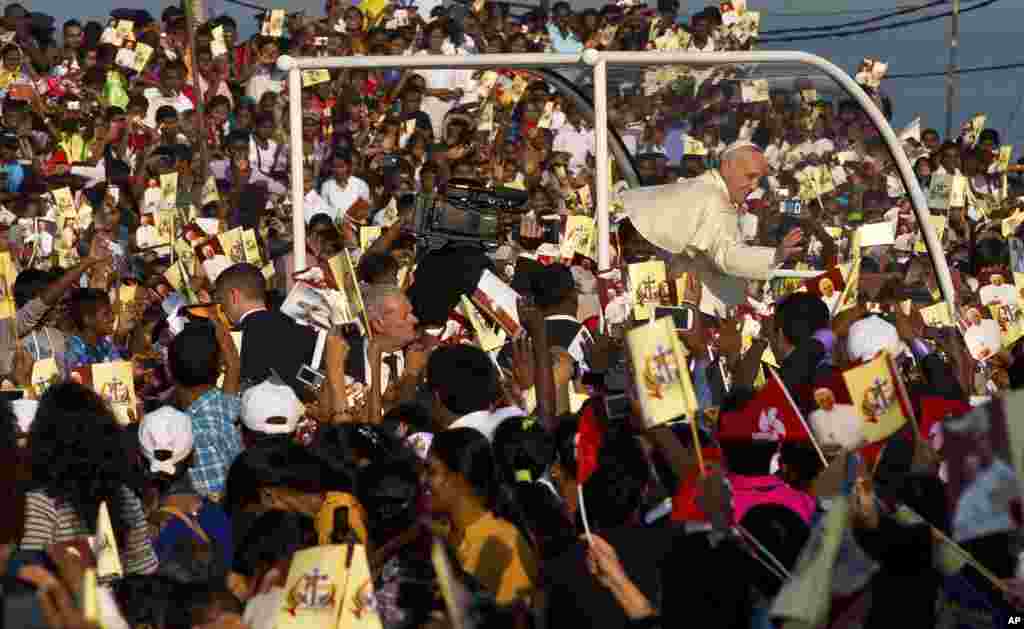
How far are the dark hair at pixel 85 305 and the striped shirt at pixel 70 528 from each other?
369cm

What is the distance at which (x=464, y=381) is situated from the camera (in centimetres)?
682

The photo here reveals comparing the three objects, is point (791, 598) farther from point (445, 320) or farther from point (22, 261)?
point (22, 261)

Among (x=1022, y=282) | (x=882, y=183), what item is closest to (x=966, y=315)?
(x=1022, y=282)

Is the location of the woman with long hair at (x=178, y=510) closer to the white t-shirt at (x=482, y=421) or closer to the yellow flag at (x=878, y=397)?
the white t-shirt at (x=482, y=421)

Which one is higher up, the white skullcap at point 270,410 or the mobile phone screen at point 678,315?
the mobile phone screen at point 678,315

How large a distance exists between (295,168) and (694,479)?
5.29m

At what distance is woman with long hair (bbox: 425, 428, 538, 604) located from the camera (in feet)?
17.6

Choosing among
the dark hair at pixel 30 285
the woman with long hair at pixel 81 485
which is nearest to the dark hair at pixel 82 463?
the woman with long hair at pixel 81 485

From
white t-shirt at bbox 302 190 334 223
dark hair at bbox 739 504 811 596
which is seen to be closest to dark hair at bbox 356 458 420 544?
dark hair at bbox 739 504 811 596

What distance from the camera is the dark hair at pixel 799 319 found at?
26.0ft

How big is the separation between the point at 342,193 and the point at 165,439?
20.3 feet

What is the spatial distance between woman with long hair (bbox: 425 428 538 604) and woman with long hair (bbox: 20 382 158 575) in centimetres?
96

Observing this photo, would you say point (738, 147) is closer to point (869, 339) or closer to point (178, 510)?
point (869, 339)

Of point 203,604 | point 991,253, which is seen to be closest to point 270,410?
point 203,604
